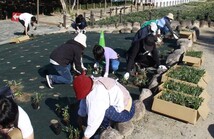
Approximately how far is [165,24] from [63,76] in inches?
200

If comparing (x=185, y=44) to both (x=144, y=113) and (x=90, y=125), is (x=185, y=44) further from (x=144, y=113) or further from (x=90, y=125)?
(x=90, y=125)

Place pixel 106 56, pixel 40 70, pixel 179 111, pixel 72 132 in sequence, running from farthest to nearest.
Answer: pixel 40 70, pixel 106 56, pixel 179 111, pixel 72 132

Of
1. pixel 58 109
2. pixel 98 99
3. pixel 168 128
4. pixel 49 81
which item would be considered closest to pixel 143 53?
pixel 49 81

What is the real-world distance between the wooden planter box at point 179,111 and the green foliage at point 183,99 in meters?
0.09

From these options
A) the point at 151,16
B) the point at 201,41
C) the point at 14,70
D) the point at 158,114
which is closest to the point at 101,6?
the point at 151,16

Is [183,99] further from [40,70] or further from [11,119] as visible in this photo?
[40,70]

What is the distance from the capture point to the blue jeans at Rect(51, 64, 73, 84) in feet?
19.7

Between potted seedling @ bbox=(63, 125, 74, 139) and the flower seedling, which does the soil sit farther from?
the flower seedling

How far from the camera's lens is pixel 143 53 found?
668cm

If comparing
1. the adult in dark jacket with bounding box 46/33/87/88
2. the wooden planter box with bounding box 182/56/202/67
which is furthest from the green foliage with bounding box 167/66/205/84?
the adult in dark jacket with bounding box 46/33/87/88

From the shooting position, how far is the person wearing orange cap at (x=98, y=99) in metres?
3.33

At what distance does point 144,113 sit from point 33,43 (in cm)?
642

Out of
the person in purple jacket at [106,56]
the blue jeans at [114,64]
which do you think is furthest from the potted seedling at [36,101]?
the blue jeans at [114,64]

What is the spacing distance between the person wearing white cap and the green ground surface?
1.29m
